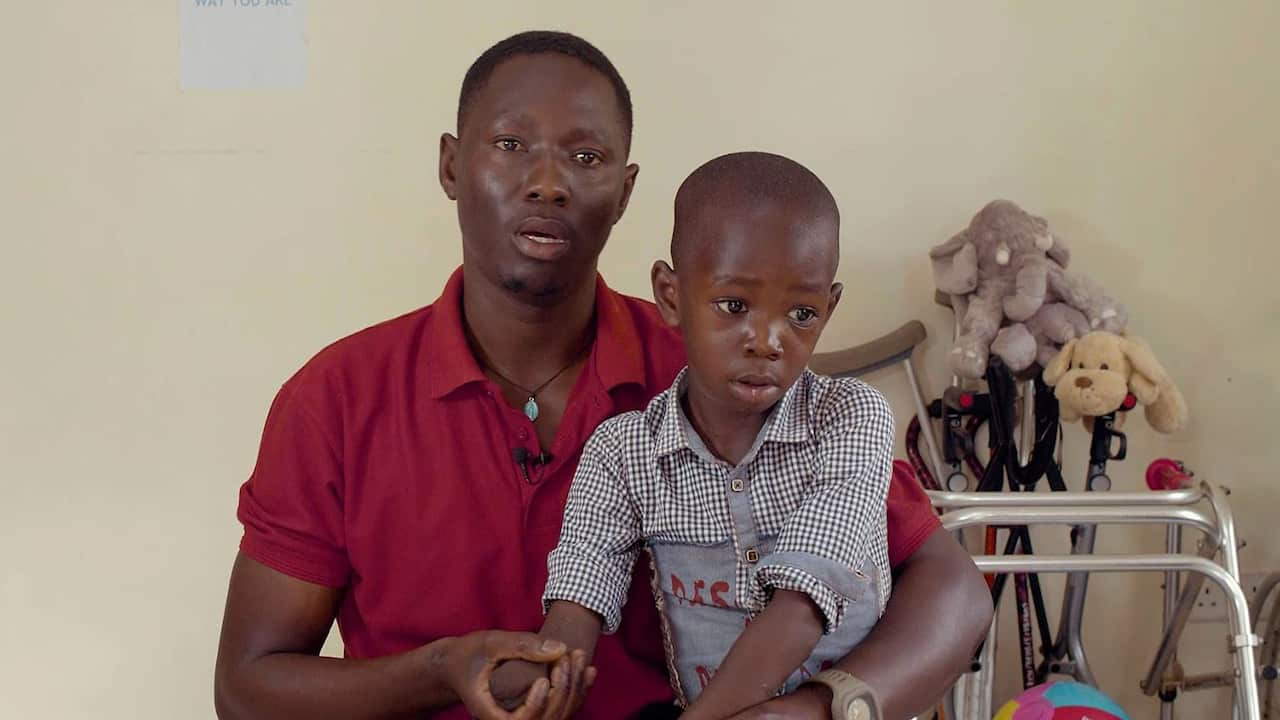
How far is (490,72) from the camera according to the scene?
1.41 metres

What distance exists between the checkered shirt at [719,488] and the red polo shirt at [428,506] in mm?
125

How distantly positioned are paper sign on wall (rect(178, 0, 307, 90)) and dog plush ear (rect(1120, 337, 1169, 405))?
1651 millimetres

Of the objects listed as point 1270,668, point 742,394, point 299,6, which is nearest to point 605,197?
point 742,394

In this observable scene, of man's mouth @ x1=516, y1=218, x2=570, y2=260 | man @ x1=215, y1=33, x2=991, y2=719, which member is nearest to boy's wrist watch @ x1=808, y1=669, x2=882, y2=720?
man @ x1=215, y1=33, x2=991, y2=719

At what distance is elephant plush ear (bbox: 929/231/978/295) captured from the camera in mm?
2150

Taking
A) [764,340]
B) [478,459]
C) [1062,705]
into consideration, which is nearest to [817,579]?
[764,340]

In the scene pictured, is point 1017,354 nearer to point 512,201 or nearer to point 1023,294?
point 1023,294

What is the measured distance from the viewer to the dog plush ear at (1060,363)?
82.5 inches

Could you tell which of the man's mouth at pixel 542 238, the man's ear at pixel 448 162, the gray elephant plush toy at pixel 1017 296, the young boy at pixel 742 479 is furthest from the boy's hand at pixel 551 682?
the gray elephant plush toy at pixel 1017 296

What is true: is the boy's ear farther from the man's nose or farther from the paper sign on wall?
the paper sign on wall

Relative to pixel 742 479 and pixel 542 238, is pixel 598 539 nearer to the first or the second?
pixel 742 479

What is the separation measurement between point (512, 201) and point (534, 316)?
6.7 inches

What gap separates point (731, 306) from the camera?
3.79ft

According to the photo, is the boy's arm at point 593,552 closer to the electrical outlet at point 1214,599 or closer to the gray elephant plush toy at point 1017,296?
the gray elephant plush toy at point 1017,296
